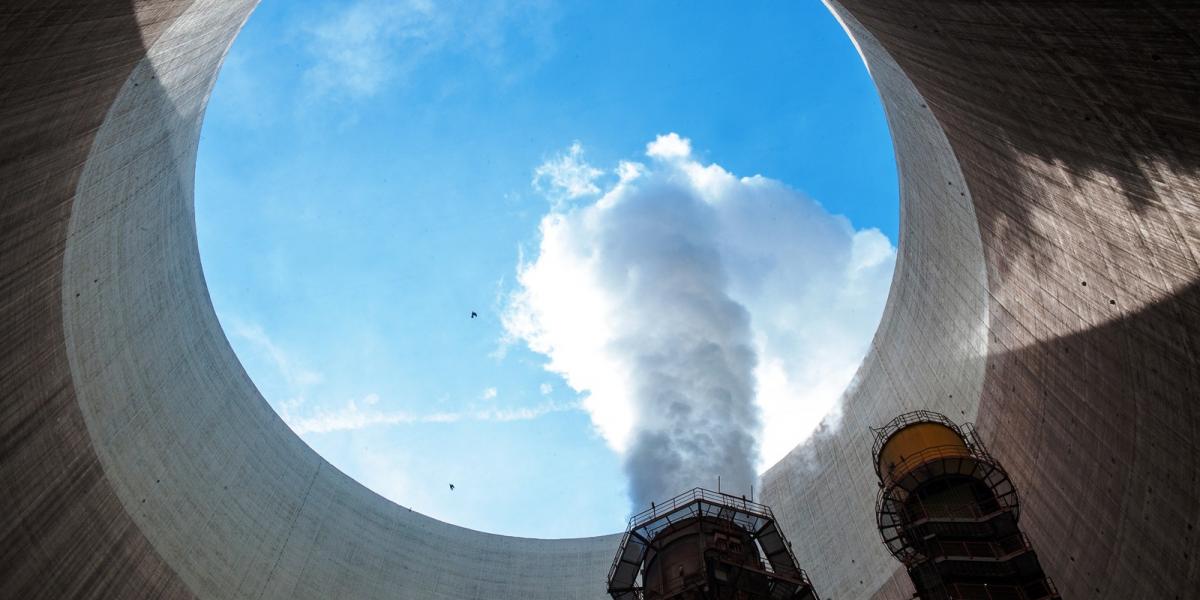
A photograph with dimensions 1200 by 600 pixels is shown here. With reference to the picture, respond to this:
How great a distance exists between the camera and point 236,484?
1833 centimetres

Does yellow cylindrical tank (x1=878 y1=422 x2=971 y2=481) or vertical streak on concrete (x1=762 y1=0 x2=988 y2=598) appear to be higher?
vertical streak on concrete (x1=762 y1=0 x2=988 y2=598)

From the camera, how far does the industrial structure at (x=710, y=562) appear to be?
12820 millimetres

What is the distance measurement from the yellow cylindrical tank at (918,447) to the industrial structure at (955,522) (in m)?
0.02

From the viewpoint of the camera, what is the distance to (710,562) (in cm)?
1291

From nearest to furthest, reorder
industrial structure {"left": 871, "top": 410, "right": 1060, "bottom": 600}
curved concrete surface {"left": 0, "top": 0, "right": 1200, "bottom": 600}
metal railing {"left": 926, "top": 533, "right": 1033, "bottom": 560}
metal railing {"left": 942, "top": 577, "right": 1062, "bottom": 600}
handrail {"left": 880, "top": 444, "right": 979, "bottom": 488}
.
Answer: curved concrete surface {"left": 0, "top": 0, "right": 1200, "bottom": 600}
metal railing {"left": 942, "top": 577, "right": 1062, "bottom": 600}
industrial structure {"left": 871, "top": 410, "right": 1060, "bottom": 600}
metal railing {"left": 926, "top": 533, "right": 1033, "bottom": 560}
handrail {"left": 880, "top": 444, "right": 979, "bottom": 488}

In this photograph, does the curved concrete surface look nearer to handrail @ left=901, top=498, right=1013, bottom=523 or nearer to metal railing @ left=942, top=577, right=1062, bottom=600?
metal railing @ left=942, top=577, right=1062, bottom=600

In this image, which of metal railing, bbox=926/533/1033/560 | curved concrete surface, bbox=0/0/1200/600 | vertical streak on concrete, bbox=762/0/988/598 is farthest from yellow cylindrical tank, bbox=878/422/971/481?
vertical streak on concrete, bbox=762/0/988/598

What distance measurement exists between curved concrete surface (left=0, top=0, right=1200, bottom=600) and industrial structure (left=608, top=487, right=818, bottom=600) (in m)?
4.50

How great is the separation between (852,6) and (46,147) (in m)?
12.4

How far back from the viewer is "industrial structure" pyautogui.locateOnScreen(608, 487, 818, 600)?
42.1ft

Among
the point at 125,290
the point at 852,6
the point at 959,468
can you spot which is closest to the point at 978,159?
the point at 852,6

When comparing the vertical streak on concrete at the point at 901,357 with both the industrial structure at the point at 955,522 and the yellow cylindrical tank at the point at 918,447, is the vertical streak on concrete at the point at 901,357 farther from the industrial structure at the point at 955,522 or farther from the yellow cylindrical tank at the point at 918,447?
the industrial structure at the point at 955,522

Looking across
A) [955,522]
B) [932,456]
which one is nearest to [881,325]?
[932,456]

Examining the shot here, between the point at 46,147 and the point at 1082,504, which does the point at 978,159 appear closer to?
the point at 1082,504
